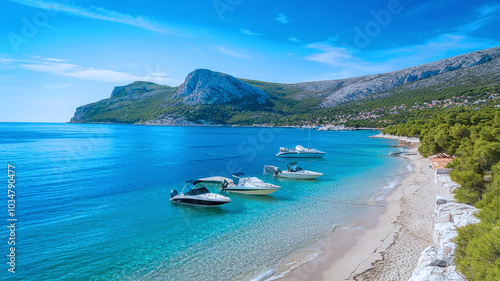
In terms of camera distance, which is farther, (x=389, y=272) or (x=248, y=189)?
(x=248, y=189)

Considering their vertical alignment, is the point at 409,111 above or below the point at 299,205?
above

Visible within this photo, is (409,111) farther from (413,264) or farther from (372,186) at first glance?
(413,264)

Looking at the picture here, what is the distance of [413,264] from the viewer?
552 inches

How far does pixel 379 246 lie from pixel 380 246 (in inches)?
2.4

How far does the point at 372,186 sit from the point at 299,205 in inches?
496

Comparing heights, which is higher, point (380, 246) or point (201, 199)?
point (201, 199)

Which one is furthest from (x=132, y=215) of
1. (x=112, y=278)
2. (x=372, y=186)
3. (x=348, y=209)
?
(x=372, y=186)

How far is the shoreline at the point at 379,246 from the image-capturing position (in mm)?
13789

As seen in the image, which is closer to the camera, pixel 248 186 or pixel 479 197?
pixel 479 197

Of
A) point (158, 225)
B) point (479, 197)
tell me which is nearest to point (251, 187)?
point (158, 225)

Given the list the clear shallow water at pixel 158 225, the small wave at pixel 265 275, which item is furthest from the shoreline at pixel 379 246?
the clear shallow water at pixel 158 225

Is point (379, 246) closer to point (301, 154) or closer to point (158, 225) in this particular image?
point (158, 225)

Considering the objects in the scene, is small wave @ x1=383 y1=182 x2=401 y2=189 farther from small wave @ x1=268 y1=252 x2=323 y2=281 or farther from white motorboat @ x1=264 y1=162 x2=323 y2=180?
small wave @ x1=268 y1=252 x2=323 y2=281

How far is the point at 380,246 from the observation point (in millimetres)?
16812
